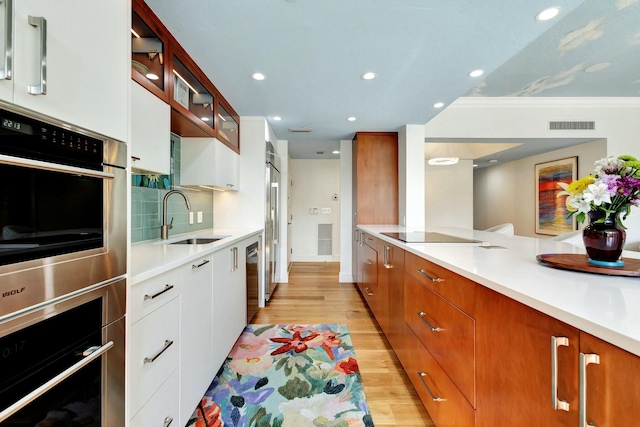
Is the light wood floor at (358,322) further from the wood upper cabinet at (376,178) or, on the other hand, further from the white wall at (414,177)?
the white wall at (414,177)

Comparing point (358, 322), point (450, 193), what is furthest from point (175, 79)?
point (450, 193)

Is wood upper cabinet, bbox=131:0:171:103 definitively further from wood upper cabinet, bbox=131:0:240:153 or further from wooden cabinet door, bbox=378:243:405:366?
wooden cabinet door, bbox=378:243:405:366

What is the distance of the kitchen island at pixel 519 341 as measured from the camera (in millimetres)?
555

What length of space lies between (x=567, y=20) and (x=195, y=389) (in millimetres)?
3931

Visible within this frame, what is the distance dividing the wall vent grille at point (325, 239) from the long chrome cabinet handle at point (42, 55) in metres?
5.57

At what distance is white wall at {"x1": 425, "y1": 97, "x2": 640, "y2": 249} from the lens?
13.3 ft

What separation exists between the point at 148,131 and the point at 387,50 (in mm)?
1710

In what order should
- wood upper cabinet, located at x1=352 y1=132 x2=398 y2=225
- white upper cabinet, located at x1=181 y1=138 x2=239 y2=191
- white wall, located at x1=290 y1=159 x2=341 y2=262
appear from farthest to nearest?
white wall, located at x1=290 y1=159 x2=341 y2=262 < wood upper cabinet, located at x1=352 y1=132 x2=398 y2=225 < white upper cabinet, located at x1=181 y1=138 x2=239 y2=191

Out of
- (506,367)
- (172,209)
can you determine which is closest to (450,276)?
(506,367)

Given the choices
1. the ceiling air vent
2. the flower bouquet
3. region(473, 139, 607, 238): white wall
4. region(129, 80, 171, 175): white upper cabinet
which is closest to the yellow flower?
the flower bouquet

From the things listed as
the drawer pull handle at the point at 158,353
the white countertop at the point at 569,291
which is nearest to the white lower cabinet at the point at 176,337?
the drawer pull handle at the point at 158,353

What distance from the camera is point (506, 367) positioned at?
2.79 ft

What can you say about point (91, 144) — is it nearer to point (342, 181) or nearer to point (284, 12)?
point (284, 12)

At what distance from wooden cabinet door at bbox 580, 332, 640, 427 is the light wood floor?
1150 mm
